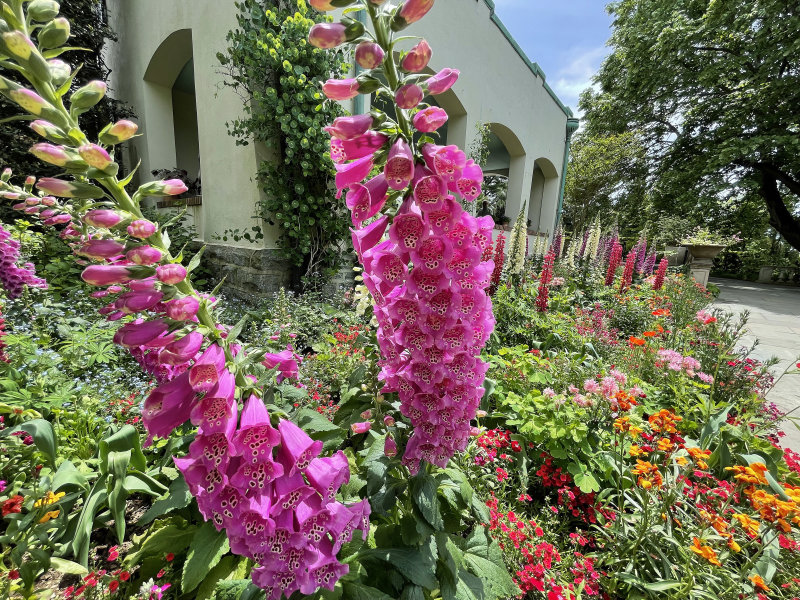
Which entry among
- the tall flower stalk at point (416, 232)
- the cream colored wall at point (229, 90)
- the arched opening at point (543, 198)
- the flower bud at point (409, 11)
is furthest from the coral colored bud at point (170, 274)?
the arched opening at point (543, 198)

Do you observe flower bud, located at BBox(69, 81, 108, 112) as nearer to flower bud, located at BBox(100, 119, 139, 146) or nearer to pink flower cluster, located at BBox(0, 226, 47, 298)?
flower bud, located at BBox(100, 119, 139, 146)

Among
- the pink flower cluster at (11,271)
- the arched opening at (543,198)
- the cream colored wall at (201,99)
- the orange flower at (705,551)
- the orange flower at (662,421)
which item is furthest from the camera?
the arched opening at (543,198)

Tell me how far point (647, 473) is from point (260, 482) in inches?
88.0

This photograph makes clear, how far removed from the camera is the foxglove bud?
102 cm

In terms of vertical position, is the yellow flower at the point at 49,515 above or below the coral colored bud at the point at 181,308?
below

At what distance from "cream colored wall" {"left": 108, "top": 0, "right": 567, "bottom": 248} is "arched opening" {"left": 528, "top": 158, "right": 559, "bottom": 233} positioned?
3.35 ft

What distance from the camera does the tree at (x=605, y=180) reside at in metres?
18.0

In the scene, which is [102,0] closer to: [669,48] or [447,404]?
[447,404]

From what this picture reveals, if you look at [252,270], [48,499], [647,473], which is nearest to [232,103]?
[252,270]

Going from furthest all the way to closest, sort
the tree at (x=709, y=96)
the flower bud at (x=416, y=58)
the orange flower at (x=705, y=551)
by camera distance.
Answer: the tree at (x=709, y=96), the orange flower at (x=705, y=551), the flower bud at (x=416, y=58)

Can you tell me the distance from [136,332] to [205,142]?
6334 millimetres

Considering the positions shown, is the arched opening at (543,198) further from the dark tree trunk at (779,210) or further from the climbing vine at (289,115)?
the dark tree trunk at (779,210)

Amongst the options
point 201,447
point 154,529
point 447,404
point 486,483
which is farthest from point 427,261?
point 154,529

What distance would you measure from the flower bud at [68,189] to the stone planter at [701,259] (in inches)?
487
